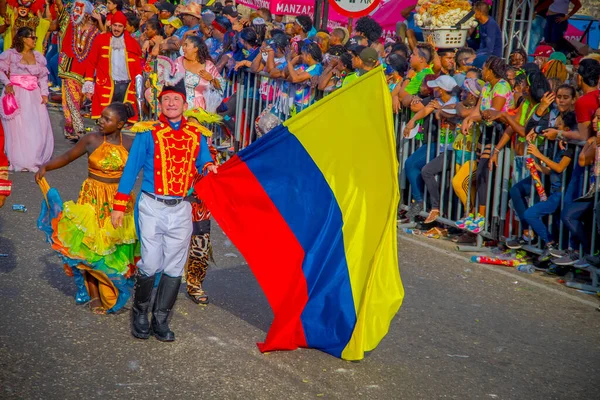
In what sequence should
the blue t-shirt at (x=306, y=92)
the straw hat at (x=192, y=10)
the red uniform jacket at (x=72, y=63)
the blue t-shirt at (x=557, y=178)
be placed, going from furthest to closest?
the straw hat at (x=192, y=10), the red uniform jacket at (x=72, y=63), the blue t-shirt at (x=306, y=92), the blue t-shirt at (x=557, y=178)

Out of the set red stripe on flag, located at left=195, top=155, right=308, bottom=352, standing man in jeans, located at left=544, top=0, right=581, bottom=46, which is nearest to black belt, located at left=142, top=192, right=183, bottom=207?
red stripe on flag, located at left=195, top=155, right=308, bottom=352

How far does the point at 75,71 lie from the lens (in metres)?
15.5

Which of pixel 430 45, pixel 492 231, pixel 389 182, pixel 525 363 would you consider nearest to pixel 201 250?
pixel 389 182

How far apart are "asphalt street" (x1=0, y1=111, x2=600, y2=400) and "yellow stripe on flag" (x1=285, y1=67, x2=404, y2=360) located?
0.40 meters

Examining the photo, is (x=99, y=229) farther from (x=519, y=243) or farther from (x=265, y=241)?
(x=519, y=243)

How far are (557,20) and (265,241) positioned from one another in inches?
382

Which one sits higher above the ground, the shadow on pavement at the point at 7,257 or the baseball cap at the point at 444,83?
the baseball cap at the point at 444,83

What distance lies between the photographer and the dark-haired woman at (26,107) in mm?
12328

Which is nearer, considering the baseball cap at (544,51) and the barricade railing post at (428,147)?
the barricade railing post at (428,147)

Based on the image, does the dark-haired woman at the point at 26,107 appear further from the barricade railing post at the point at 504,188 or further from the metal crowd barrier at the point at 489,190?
the barricade railing post at the point at 504,188

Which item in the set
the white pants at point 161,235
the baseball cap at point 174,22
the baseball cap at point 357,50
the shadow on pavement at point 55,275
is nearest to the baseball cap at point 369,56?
the baseball cap at point 357,50

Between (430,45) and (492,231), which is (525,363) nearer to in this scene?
(492,231)

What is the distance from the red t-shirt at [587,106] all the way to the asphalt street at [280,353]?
→ 1554 millimetres

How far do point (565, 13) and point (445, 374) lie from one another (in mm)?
9944
